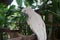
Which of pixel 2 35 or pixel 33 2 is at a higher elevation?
pixel 33 2

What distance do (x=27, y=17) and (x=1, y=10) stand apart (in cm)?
15

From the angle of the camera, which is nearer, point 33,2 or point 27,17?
point 27,17

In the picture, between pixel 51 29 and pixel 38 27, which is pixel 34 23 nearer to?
pixel 38 27

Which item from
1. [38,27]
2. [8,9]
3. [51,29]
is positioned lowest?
[51,29]

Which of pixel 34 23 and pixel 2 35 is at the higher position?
pixel 34 23

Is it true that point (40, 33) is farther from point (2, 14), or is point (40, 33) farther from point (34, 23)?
point (2, 14)

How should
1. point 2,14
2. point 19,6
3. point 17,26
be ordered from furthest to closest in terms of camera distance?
point 17,26
point 19,6
point 2,14

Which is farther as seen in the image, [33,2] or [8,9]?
[33,2]

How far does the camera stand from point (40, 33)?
2.95 ft

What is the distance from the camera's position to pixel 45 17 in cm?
119

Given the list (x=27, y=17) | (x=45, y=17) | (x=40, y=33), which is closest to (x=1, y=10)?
(x=27, y=17)

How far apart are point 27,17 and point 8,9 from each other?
0.38 ft

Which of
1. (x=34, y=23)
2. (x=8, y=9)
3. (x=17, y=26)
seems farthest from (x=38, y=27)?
(x=17, y=26)

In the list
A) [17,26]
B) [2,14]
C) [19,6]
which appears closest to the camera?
[2,14]
